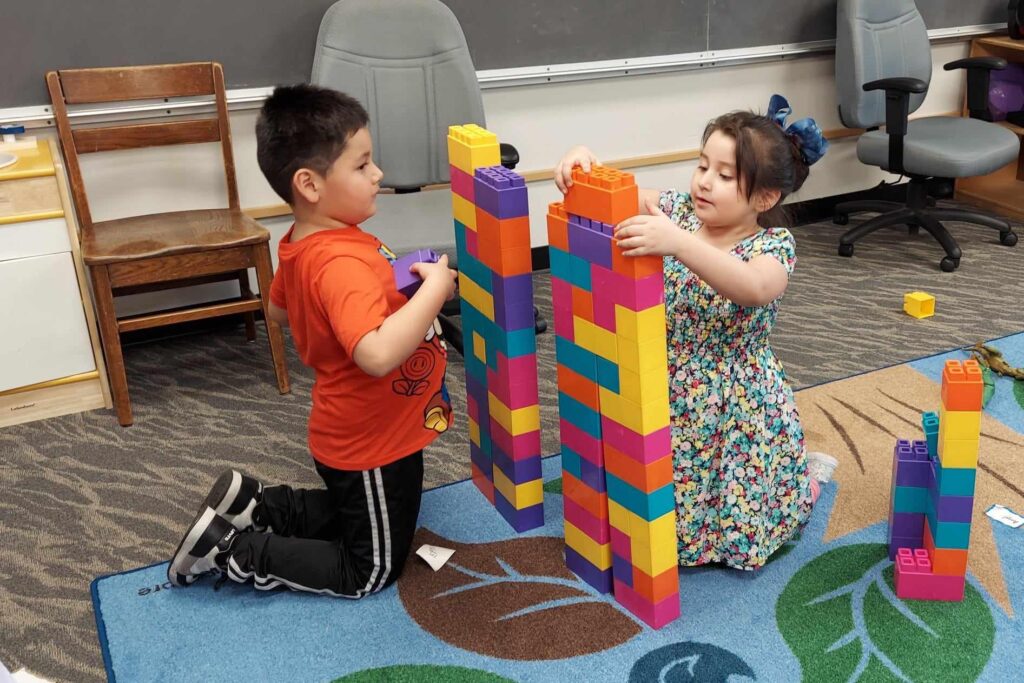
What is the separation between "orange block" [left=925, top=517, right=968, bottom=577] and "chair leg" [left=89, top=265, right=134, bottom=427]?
6.27 ft

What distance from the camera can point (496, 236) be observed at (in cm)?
184

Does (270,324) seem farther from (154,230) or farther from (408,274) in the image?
(408,274)

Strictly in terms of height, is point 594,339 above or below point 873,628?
above

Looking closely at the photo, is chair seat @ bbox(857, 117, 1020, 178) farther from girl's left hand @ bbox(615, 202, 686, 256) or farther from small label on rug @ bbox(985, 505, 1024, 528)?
girl's left hand @ bbox(615, 202, 686, 256)

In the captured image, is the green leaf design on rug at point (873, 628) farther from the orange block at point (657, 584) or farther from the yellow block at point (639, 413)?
the yellow block at point (639, 413)

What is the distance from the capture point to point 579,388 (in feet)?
5.74

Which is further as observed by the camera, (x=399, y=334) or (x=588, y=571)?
(x=588, y=571)

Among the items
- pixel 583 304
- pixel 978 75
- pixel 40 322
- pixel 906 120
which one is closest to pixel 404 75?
pixel 40 322

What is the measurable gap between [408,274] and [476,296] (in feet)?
1.05

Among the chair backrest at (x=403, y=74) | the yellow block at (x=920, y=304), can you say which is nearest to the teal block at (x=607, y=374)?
the chair backrest at (x=403, y=74)

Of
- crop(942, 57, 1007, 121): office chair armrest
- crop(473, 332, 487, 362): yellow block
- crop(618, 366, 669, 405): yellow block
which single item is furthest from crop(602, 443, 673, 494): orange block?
crop(942, 57, 1007, 121): office chair armrest

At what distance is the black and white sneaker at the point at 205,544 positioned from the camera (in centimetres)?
184

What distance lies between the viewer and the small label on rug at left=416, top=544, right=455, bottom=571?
1.94 meters

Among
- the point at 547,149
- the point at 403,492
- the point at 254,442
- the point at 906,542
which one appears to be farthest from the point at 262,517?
the point at 547,149
